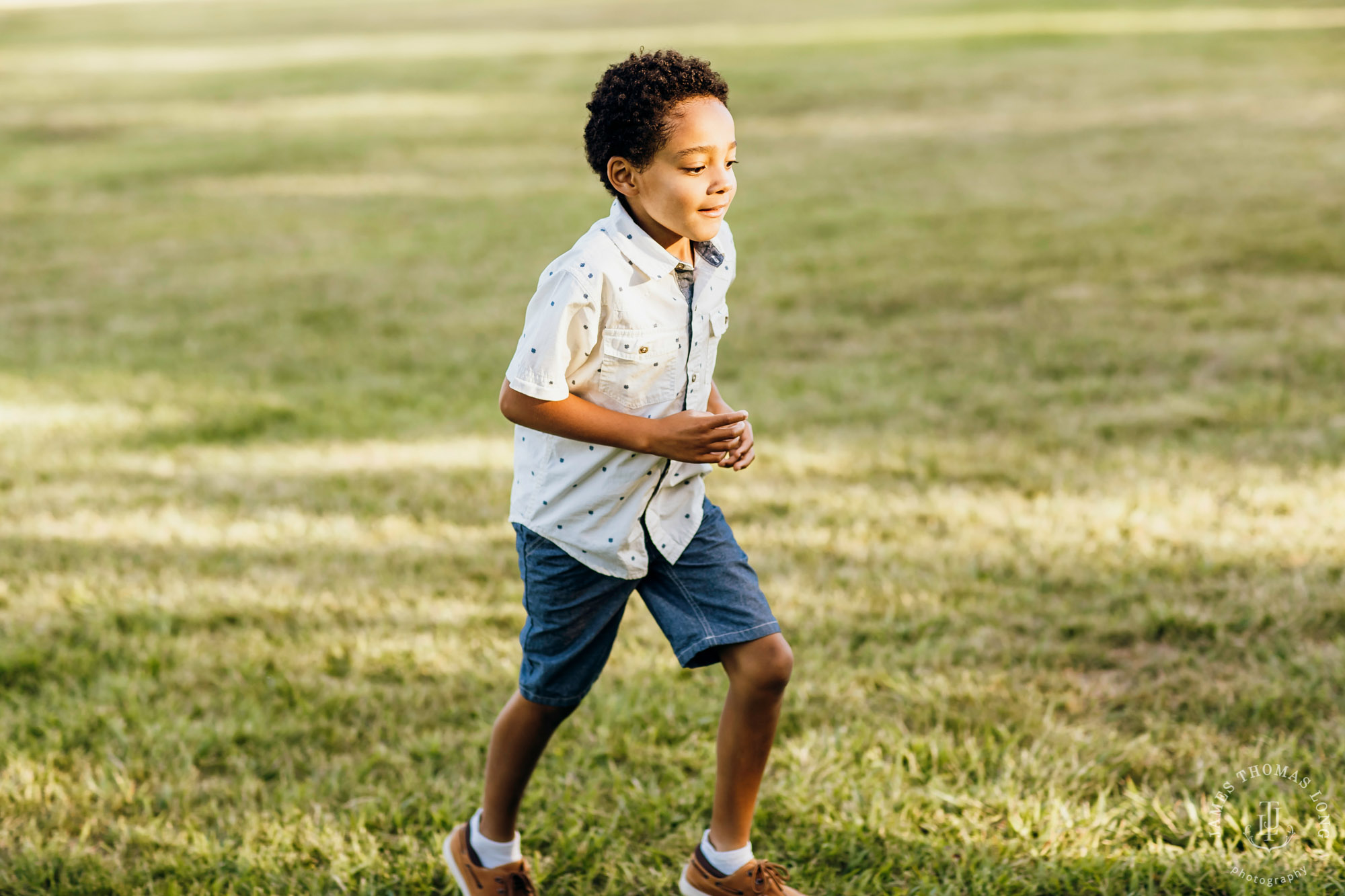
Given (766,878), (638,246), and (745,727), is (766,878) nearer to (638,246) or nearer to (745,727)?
(745,727)

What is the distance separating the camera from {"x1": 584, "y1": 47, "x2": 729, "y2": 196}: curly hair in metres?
2.00

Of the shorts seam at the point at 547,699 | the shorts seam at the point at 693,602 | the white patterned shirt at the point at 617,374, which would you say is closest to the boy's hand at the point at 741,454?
the white patterned shirt at the point at 617,374

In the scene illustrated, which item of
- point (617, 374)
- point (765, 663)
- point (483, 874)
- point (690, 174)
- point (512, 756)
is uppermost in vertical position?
point (690, 174)

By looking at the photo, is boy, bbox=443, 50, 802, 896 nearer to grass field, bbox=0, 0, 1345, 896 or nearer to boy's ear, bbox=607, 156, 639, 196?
boy's ear, bbox=607, 156, 639, 196

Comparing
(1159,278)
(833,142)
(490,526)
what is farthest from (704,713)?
(833,142)

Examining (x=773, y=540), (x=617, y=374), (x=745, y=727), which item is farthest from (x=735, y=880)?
(x=773, y=540)

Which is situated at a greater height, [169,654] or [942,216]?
[942,216]

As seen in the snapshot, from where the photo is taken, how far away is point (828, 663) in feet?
11.2

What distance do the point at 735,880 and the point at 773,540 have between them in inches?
78.0

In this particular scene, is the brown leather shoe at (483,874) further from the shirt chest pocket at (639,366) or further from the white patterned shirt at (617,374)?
the shirt chest pocket at (639,366)

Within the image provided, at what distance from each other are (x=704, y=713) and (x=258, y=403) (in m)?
3.68

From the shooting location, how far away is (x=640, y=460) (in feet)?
7.19

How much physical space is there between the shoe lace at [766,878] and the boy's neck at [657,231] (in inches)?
49.3

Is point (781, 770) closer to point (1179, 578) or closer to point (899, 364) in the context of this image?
point (1179, 578)
